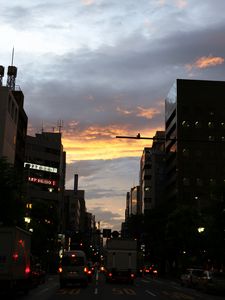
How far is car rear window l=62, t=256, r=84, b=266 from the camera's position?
3766 centimetres

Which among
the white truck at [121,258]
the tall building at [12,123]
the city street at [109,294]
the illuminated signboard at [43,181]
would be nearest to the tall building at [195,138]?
the illuminated signboard at [43,181]

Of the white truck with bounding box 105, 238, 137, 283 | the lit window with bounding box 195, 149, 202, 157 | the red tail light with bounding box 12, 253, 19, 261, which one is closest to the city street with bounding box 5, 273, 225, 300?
the red tail light with bounding box 12, 253, 19, 261

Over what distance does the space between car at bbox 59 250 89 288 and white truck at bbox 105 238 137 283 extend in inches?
177

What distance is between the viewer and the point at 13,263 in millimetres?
23562

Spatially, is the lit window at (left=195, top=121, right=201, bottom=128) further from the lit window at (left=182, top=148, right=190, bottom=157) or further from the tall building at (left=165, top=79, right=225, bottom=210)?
the lit window at (left=182, top=148, right=190, bottom=157)

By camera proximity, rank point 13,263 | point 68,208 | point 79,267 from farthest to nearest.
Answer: point 68,208, point 79,267, point 13,263

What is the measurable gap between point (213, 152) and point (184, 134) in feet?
27.4

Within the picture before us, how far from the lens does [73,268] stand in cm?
3769

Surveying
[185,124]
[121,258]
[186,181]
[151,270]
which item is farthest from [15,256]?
[185,124]

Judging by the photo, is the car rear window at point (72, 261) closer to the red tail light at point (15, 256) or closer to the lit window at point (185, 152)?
the red tail light at point (15, 256)

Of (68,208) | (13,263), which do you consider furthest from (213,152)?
(13,263)

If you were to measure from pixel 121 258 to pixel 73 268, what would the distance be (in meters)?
6.11

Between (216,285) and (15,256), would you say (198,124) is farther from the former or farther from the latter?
(15,256)

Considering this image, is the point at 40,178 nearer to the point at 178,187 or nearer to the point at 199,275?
the point at 178,187
